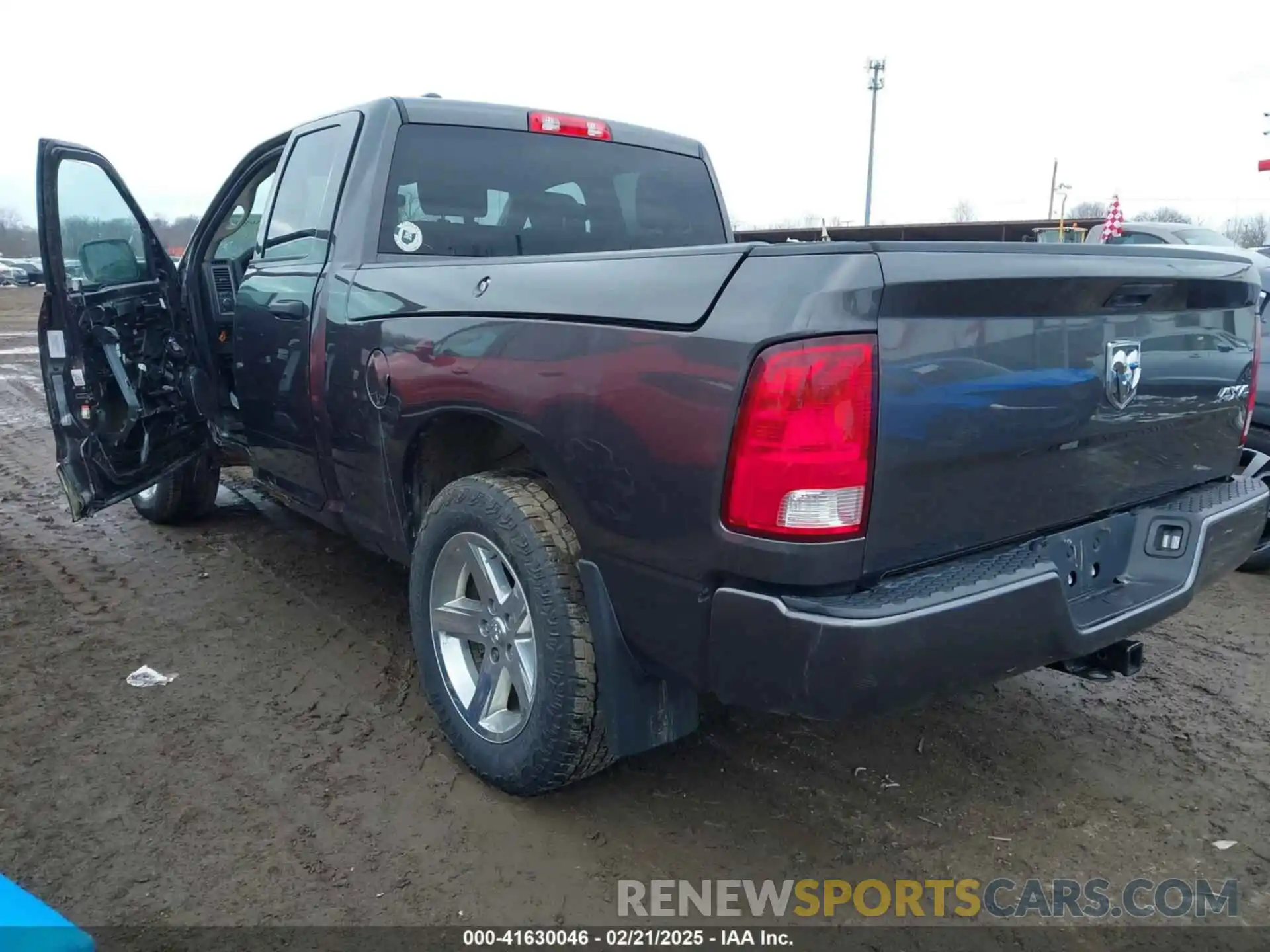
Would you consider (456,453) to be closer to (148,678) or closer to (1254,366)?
(148,678)

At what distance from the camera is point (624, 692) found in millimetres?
2254

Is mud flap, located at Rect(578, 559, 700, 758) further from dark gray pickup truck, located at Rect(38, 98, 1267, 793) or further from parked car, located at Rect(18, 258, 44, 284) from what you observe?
parked car, located at Rect(18, 258, 44, 284)

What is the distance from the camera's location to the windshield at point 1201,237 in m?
10.3

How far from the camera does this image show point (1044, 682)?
3404 millimetres

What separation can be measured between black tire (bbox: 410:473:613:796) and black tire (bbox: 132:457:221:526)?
2.89 m

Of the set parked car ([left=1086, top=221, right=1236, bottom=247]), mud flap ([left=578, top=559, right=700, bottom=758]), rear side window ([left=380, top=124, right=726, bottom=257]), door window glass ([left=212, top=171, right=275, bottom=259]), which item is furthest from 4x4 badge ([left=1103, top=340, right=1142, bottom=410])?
parked car ([left=1086, top=221, right=1236, bottom=247])

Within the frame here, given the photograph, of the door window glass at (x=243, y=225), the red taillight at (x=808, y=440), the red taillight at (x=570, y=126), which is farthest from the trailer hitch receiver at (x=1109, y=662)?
the door window glass at (x=243, y=225)

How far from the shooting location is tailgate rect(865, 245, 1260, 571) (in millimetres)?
1844

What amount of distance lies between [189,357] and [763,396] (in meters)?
3.55

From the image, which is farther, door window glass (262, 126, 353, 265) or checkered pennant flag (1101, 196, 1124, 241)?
checkered pennant flag (1101, 196, 1124, 241)

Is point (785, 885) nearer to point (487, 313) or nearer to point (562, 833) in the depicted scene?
point (562, 833)

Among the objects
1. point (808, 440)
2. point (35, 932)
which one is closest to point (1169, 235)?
point (808, 440)

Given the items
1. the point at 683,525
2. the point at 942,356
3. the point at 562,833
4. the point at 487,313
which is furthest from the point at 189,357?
the point at 942,356

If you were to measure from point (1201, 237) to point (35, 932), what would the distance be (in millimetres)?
12207
